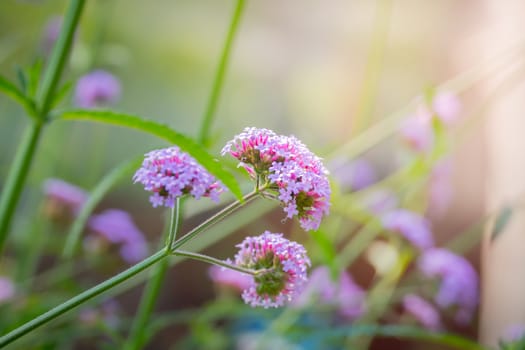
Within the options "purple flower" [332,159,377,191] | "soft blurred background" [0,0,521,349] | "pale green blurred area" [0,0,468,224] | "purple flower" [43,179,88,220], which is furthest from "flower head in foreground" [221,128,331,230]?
"pale green blurred area" [0,0,468,224]

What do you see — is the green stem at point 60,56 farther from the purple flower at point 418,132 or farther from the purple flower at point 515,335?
the purple flower at point 418,132

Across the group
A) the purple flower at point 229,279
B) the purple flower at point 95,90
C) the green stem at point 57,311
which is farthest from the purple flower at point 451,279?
the green stem at point 57,311

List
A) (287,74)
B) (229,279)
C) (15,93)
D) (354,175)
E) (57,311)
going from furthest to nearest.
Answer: (287,74) → (354,175) → (229,279) → (15,93) → (57,311)

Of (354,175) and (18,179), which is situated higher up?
(354,175)

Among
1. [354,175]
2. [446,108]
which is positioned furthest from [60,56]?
[354,175]

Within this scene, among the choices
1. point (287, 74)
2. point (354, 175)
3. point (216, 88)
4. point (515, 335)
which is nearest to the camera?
point (216, 88)

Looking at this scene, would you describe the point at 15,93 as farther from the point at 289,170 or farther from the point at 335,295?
the point at 335,295

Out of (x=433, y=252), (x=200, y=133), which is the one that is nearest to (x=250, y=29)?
(x=433, y=252)

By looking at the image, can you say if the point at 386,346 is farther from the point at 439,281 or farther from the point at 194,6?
the point at 194,6
